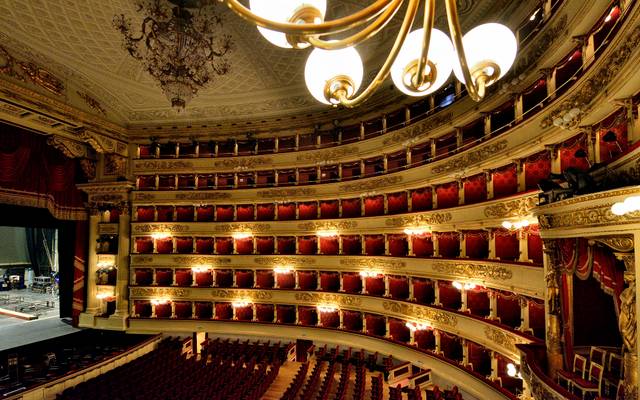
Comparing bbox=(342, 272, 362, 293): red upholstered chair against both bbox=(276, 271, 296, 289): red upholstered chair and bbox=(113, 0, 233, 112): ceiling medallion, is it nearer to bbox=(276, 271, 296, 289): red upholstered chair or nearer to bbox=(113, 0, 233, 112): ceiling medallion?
bbox=(276, 271, 296, 289): red upholstered chair

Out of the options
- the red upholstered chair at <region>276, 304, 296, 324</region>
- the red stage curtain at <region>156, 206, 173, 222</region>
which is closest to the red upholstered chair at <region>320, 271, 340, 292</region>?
the red upholstered chair at <region>276, 304, 296, 324</region>

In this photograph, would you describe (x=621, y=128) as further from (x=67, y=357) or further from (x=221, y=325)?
(x=67, y=357)

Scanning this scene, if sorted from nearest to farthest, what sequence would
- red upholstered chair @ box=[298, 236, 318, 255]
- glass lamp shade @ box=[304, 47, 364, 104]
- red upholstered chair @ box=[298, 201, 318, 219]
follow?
glass lamp shade @ box=[304, 47, 364, 104], red upholstered chair @ box=[298, 236, 318, 255], red upholstered chair @ box=[298, 201, 318, 219]

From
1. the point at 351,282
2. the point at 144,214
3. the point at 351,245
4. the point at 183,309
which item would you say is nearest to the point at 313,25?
the point at 351,245

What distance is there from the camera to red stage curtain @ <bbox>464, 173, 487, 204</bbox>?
32.1 feet

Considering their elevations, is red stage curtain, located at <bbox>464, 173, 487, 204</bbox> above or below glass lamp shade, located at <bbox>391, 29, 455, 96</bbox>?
below

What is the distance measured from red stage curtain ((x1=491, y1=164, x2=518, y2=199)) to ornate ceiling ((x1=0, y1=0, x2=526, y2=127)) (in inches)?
155

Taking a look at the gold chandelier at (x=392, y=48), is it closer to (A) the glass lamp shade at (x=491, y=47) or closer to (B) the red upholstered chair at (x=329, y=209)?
(A) the glass lamp shade at (x=491, y=47)

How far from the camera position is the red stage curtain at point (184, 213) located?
683 inches

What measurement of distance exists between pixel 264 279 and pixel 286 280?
1108mm

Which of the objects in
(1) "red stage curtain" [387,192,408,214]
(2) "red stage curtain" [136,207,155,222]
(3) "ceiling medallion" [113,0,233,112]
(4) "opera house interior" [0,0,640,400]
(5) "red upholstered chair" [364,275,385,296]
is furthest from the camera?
(2) "red stage curtain" [136,207,155,222]

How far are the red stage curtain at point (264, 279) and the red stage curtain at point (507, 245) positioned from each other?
1034 centimetres

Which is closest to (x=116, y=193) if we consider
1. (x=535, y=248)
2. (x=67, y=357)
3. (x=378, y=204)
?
(x=67, y=357)

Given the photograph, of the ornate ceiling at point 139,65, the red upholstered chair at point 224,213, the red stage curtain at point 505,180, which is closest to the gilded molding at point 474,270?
the red stage curtain at point 505,180
